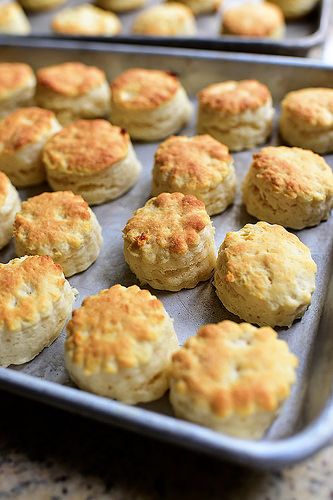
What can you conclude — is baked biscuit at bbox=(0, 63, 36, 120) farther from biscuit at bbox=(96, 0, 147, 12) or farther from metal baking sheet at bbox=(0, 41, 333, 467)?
biscuit at bbox=(96, 0, 147, 12)

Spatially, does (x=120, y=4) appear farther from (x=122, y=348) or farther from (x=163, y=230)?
(x=122, y=348)

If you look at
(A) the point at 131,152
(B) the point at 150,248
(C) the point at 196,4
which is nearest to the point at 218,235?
(B) the point at 150,248

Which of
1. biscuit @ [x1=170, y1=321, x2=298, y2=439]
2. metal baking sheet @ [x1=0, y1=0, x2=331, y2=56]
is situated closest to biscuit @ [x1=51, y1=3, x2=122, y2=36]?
metal baking sheet @ [x1=0, y1=0, x2=331, y2=56]

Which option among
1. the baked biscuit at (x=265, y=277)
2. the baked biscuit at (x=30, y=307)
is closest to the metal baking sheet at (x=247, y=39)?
the baked biscuit at (x=265, y=277)

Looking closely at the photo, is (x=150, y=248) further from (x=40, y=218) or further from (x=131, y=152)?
(x=131, y=152)

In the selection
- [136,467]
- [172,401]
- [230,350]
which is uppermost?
[230,350]

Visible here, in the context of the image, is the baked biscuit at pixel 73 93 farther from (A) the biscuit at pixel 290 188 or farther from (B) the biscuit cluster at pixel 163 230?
(A) the biscuit at pixel 290 188
